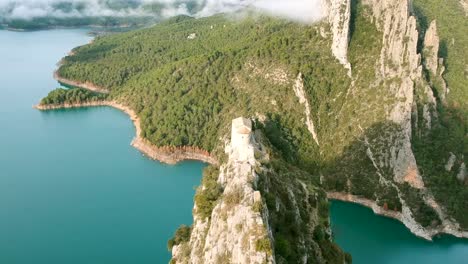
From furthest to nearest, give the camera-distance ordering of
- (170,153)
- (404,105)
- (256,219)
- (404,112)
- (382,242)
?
(170,153) < (404,105) < (404,112) < (382,242) < (256,219)

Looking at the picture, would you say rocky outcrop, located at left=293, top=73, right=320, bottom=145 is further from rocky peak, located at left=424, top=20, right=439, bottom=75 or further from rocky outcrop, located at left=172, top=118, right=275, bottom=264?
rocky outcrop, located at left=172, top=118, right=275, bottom=264

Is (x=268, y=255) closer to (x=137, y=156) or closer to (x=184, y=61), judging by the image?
(x=137, y=156)

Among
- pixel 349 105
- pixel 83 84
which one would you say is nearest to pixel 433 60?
pixel 349 105

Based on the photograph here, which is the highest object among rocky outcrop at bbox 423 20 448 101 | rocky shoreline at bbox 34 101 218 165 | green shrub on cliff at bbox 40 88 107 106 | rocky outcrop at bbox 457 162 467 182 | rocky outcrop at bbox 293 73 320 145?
green shrub on cliff at bbox 40 88 107 106

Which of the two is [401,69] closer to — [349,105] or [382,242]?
[349,105]

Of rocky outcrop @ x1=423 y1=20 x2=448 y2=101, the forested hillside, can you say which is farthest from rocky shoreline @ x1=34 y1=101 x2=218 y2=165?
rocky outcrop @ x1=423 y1=20 x2=448 y2=101

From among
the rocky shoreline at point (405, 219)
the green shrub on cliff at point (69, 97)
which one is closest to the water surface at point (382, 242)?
the rocky shoreline at point (405, 219)

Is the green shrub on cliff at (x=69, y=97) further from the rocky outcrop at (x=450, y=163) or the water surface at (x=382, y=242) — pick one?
the rocky outcrop at (x=450, y=163)
